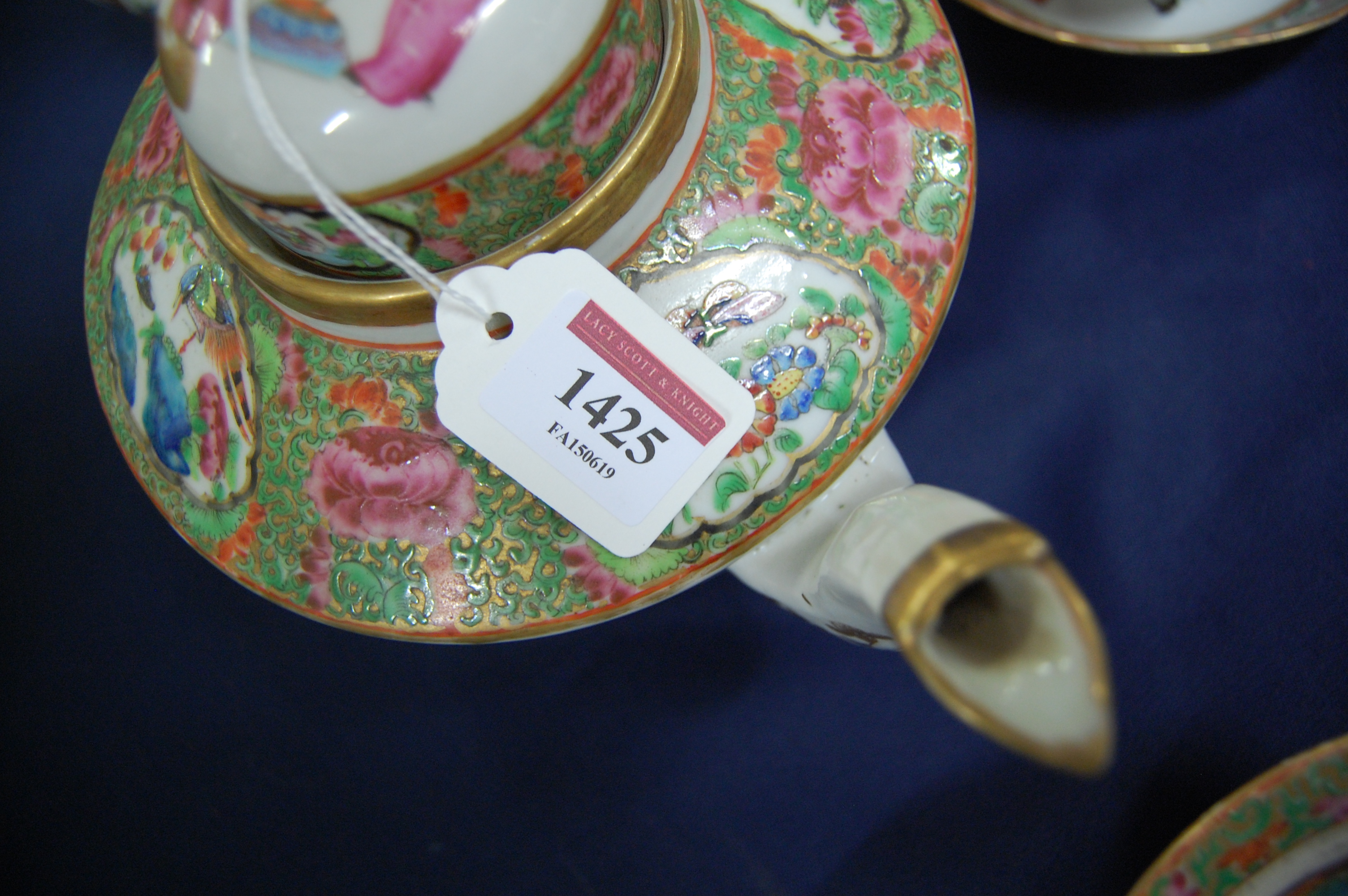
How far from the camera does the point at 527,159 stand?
45 cm

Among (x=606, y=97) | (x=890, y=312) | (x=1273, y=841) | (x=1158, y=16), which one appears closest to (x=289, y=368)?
(x=606, y=97)

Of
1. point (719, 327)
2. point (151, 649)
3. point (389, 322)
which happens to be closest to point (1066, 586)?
point (719, 327)

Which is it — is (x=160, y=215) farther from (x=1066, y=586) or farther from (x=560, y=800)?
(x=560, y=800)

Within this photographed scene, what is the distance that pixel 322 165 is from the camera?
1.40ft

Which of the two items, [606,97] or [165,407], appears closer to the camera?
[606,97]

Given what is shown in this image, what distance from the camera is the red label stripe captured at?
1.72ft

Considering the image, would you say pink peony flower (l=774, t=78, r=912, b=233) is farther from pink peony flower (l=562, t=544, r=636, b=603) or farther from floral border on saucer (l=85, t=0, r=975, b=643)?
pink peony flower (l=562, t=544, r=636, b=603)

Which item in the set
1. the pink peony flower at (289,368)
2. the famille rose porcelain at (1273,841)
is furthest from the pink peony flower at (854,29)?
the famille rose porcelain at (1273,841)

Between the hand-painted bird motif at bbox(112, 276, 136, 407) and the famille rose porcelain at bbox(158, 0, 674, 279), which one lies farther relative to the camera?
the hand-painted bird motif at bbox(112, 276, 136, 407)

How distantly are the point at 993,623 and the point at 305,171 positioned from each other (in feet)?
1.26

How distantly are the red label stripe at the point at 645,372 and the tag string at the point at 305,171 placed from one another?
7cm

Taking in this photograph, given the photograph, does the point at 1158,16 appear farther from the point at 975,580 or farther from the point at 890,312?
the point at 975,580

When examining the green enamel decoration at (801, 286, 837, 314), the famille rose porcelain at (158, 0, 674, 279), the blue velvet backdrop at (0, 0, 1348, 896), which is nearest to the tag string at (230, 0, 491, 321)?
the famille rose porcelain at (158, 0, 674, 279)

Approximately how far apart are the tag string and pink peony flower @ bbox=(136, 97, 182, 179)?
0.92 feet
